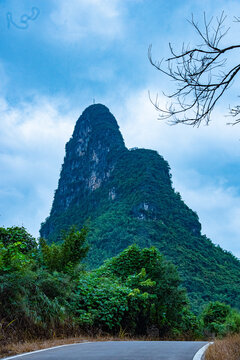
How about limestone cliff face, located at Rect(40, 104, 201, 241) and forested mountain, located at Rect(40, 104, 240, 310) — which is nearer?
forested mountain, located at Rect(40, 104, 240, 310)

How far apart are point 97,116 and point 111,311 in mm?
124165

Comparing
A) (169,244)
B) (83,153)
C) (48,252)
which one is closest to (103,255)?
(169,244)

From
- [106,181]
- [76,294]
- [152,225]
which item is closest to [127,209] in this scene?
[152,225]

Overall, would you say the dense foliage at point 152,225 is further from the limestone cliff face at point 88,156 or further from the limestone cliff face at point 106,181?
the limestone cliff face at point 88,156

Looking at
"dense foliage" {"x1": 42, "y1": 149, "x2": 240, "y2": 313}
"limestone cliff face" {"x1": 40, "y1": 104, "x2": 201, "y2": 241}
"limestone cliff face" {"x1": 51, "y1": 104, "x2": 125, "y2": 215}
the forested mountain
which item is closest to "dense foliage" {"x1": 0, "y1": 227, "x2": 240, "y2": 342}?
the forested mountain

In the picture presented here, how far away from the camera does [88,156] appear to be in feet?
422

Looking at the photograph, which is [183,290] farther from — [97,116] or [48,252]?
[97,116]

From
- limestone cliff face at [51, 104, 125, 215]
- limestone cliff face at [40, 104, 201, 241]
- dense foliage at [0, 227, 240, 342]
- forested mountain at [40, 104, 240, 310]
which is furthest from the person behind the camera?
limestone cliff face at [51, 104, 125, 215]

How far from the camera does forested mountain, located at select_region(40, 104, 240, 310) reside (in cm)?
7231

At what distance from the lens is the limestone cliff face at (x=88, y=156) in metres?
121

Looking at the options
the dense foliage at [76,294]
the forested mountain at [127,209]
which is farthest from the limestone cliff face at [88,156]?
the dense foliage at [76,294]

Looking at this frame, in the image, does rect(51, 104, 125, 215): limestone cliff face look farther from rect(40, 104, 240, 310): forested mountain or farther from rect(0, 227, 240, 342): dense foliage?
rect(0, 227, 240, 342): dense foliage

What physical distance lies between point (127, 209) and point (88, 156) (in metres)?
38.6

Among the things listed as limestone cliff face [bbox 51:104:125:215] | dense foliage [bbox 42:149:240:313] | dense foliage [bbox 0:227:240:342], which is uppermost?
limestone cliff face [bbox 51:104:125:215]
